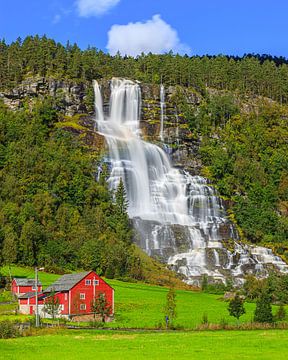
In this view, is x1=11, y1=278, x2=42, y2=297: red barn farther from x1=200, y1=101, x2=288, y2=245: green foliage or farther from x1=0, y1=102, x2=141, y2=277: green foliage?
x1=200, y1=101, x2=288, y2=245: green foliage

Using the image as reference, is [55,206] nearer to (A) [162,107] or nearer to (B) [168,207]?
(B) [168,207]

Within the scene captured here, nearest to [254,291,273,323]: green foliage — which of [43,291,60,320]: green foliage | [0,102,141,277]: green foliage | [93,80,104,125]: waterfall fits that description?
[43,291,60,320]: green foliage

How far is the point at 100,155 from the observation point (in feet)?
441

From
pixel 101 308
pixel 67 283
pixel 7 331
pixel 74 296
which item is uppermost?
pixel 67 283

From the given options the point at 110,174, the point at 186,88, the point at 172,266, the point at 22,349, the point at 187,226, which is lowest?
the point at 22,349

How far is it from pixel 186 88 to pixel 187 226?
201 feet

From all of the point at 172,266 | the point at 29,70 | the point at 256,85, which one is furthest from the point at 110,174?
the point at 256,85

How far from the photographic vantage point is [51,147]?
417 feet

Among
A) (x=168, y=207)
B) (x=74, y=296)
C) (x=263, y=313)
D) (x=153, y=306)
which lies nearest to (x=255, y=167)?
(x=168, y=207)

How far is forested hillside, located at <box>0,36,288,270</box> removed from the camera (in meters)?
104

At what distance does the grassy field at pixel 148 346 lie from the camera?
112ft

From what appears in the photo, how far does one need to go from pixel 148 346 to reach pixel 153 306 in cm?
3451

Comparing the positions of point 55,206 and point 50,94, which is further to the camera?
point 50,94

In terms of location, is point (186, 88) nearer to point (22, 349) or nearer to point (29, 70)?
point (29, 70)
